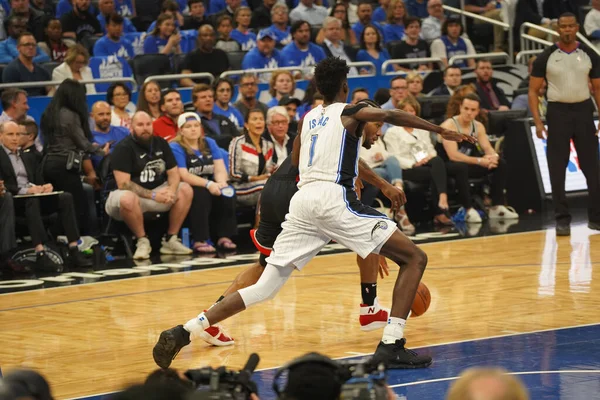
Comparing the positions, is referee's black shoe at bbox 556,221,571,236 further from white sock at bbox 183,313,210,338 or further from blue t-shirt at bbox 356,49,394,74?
white sock at bbox 183,313,210,338

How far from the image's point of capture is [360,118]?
6.60 metres

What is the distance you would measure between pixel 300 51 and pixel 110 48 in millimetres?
2565

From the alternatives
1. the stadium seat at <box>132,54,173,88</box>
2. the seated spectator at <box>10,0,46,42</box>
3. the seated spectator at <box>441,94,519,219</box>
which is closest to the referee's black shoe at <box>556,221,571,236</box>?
the seated spectator at <box>441,94,519,219</box>

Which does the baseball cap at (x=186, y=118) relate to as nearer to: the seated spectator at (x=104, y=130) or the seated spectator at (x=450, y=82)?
the seated spectator at (x=104, y=130)

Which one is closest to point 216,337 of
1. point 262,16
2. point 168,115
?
point 168,115

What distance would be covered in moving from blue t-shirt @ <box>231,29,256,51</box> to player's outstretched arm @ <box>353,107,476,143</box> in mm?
10159

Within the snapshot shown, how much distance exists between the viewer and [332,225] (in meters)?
6.67

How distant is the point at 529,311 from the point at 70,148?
587 centimetres

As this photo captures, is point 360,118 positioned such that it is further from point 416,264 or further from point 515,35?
point 515,35

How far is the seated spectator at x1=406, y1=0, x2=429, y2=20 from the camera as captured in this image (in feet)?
64.0

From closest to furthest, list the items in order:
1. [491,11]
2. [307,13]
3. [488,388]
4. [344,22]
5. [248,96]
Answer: [488,388]
[248,96]
[344,22]
[307,13]
[491,11]

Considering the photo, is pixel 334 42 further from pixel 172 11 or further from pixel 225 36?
pixel 172 11

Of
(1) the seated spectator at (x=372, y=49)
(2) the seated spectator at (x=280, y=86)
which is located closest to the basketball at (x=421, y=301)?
(2) the seated spectator at (x=280, y=86)

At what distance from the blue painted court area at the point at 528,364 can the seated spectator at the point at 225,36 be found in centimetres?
956
